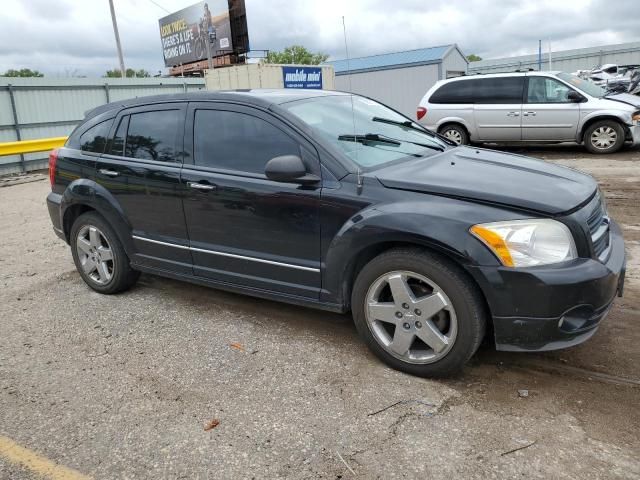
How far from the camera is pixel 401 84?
→ 24.1 metres

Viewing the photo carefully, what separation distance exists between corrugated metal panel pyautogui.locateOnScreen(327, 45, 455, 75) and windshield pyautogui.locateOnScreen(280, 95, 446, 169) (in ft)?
60.3

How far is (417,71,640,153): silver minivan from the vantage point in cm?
1103

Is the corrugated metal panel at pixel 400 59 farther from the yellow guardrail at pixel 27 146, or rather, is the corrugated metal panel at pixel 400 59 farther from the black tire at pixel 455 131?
the yellow guardrail at pixel 27 146

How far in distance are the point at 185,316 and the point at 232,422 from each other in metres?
1.59

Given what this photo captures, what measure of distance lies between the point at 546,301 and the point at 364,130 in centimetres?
177

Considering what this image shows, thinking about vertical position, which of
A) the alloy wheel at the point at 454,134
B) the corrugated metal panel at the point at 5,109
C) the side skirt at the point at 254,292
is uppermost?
the corrugated metal panel at the point at 5,109

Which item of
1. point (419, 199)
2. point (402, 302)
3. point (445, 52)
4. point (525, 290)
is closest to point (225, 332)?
point (402, 302)

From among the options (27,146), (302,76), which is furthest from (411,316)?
(302,76)

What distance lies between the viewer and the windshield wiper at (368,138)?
3.68 meters

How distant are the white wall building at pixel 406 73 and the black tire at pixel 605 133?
12238 mm

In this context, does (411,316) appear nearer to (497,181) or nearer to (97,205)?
(497,181)

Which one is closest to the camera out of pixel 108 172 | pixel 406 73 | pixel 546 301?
pixel 546 301

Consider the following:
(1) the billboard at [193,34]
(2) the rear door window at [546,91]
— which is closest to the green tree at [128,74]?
(1) the billboard at [193,34]

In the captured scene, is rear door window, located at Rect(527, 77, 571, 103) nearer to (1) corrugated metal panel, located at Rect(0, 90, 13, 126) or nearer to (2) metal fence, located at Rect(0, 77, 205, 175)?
(2) metal fence, located at Rect(0, 77, 205, 175)
